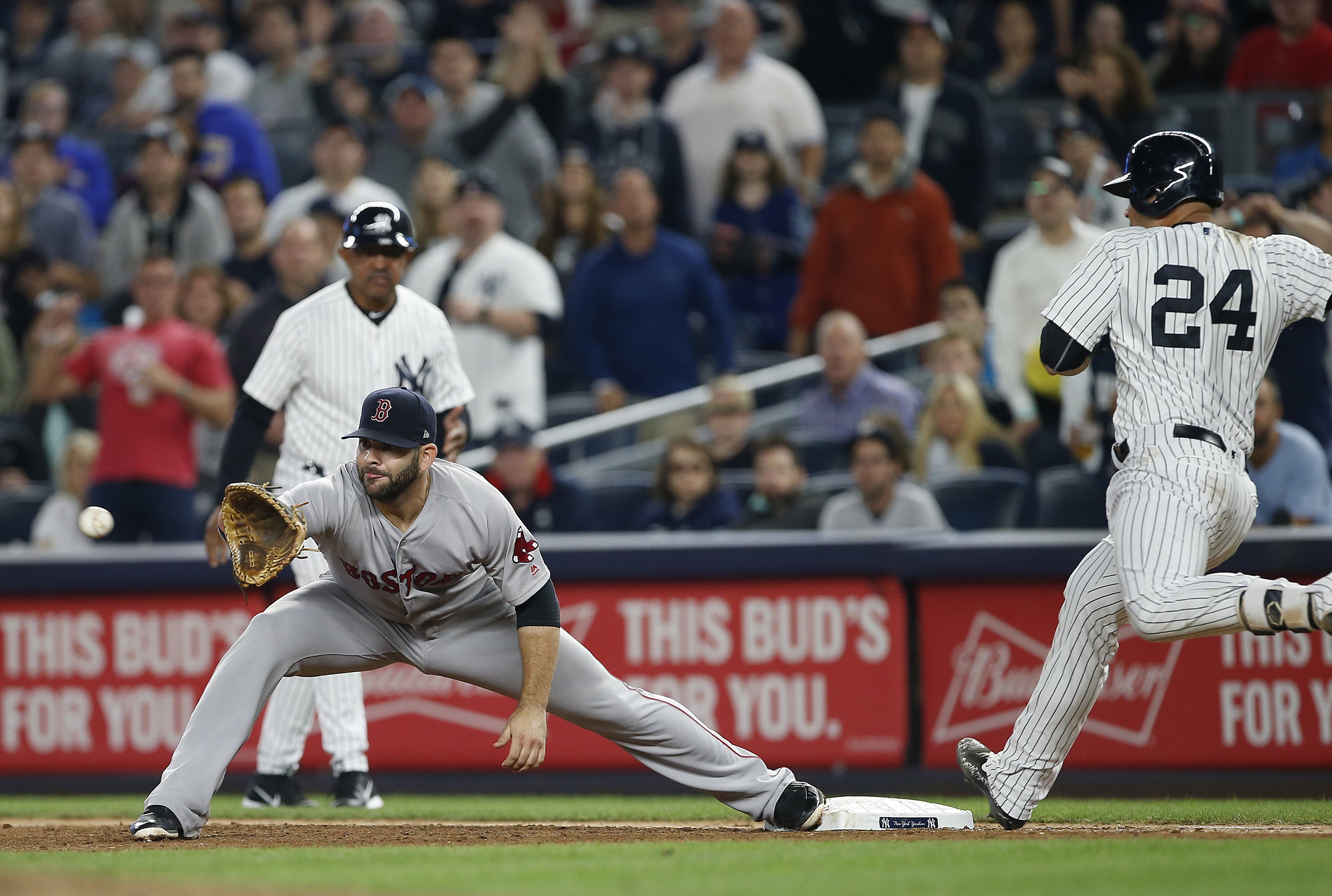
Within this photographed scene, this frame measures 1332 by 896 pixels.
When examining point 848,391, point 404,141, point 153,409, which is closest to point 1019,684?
point 848,391

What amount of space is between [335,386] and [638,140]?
5630 mm

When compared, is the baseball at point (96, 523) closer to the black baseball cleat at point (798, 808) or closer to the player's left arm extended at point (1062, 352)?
the black baseball cleat at point (798, 808)

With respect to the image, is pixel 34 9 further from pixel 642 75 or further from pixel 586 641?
pixel 586 641

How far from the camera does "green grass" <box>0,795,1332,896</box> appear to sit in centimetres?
445

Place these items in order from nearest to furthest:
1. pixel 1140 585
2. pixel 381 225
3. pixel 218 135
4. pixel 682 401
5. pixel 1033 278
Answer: pixel 1140 585 < pixel 381 225 < pixel 1033 278 < pixel 682 401 < pixel 218 135

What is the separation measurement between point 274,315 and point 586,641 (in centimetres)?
240

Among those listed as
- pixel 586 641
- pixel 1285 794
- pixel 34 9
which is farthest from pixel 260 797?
pixel 34 9

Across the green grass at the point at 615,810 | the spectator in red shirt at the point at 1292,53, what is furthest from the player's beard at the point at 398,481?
the spectator in red shirt at the point at 1292,53

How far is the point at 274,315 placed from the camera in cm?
931

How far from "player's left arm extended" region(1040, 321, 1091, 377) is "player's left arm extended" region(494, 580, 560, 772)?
1678 millimetres

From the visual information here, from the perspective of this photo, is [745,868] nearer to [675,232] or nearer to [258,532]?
[258,532]

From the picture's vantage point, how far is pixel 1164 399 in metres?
5.46

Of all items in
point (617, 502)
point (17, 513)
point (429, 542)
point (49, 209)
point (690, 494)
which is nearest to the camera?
point (429, 542)

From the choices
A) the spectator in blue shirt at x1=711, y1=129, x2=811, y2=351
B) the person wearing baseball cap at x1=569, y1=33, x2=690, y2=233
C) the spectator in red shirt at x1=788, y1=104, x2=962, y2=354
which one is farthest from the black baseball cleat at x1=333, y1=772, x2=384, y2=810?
the person wearing baseball cap at x1=569, y1=33, x2=690, y2=233
